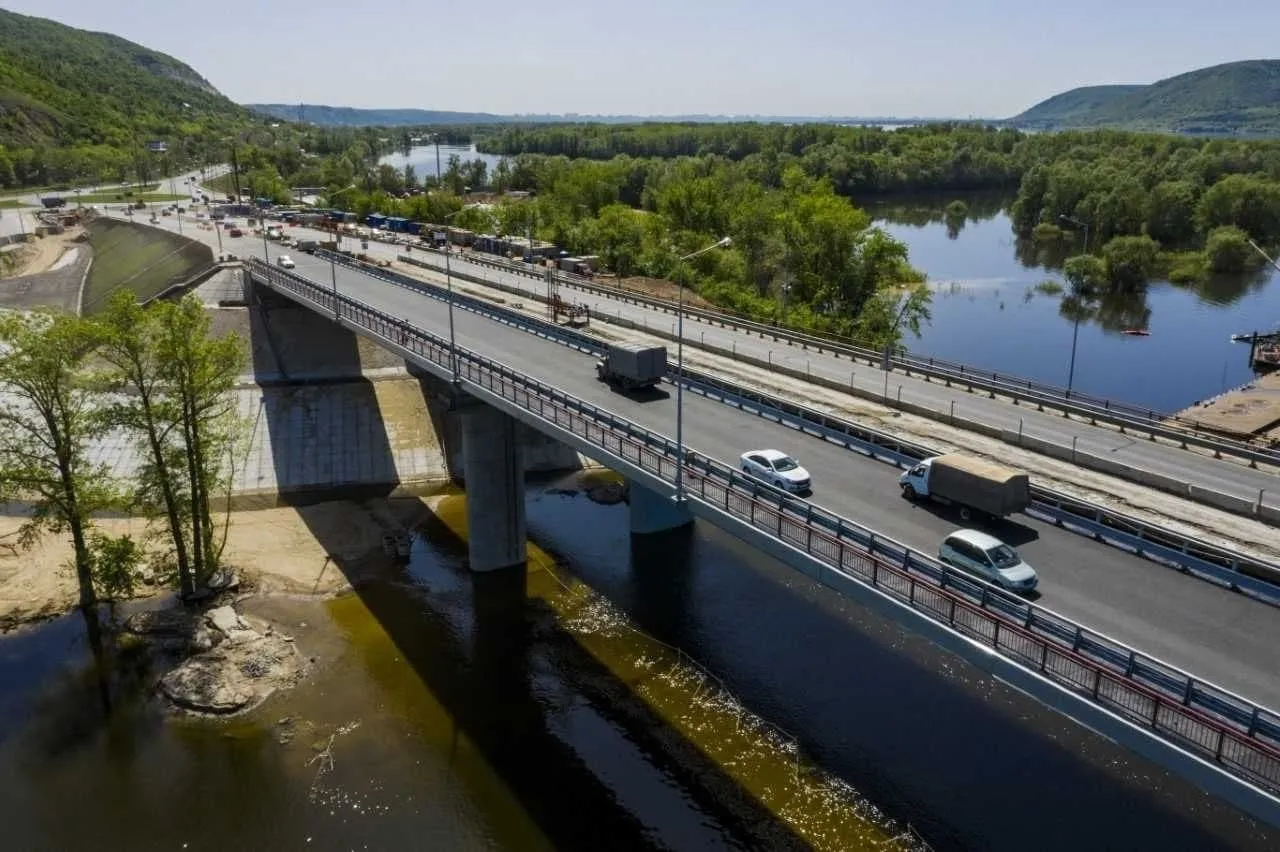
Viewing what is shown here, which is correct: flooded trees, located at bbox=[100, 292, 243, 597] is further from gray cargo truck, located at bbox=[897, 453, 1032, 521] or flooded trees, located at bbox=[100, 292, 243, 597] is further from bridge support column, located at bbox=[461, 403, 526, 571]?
gray cargo truck, located at bbox=[897, 453, 1032, 521]

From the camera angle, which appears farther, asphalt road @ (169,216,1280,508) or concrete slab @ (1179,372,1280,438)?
concrete slab @ (1179,372,1280,438)

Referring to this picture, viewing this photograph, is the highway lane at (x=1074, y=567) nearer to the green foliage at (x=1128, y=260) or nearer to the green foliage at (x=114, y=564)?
the green foliage at (x=114, y=564)

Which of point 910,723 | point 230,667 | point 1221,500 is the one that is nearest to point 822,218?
point 1221,500

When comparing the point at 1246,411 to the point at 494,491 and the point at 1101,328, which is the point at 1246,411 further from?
the point at 494,491

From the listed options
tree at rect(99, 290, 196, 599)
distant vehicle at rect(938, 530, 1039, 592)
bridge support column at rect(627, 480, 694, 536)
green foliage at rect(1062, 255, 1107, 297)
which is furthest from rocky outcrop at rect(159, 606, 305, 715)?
green foliage at rect(1062, 255, 1107, 297)

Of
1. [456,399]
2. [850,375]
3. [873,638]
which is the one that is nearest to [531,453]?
[456,399]

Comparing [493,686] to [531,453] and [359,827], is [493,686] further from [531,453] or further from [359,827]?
[531,453]
